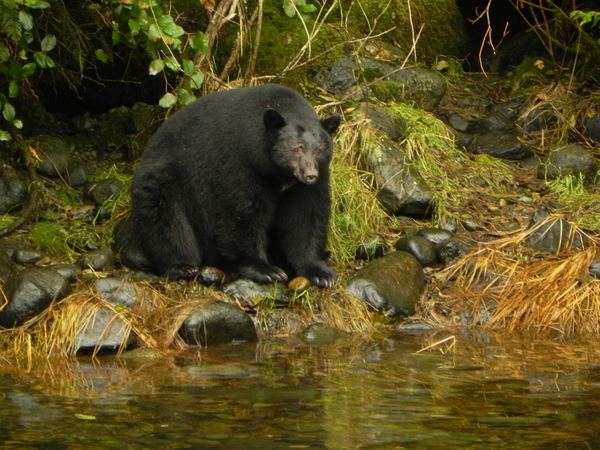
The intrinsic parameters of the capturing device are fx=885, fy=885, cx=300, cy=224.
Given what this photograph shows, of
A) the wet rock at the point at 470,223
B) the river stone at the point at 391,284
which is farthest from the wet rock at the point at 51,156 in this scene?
the wet rock at the point at 470,223

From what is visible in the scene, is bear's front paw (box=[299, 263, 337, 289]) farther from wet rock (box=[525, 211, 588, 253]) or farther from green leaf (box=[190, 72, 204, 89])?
wet rock (box=[525, 211, 588, 253])

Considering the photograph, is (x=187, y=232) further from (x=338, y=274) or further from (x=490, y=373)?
(x=490, y=373)

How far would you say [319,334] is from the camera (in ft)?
24.8

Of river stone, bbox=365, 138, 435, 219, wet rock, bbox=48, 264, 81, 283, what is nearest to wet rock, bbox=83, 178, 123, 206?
wet rock, bbox=48, 264, 81, 283

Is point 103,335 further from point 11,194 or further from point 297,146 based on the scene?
point 11,194

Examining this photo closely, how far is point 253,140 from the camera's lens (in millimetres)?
7941

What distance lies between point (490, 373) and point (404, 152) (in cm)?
438

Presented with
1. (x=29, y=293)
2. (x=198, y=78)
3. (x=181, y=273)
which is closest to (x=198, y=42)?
(x=198, y=78)

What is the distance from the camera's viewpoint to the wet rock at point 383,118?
10.3 metres

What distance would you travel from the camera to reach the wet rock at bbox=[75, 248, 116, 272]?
830 cm

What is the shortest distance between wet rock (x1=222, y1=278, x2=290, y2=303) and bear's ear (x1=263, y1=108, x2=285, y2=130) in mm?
Result: 1418

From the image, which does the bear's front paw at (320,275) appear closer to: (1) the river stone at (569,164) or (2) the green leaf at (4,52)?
(2) the green leaf at (4,52)

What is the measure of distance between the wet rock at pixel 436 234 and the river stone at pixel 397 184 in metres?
0.47

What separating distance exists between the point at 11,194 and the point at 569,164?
255 inches
